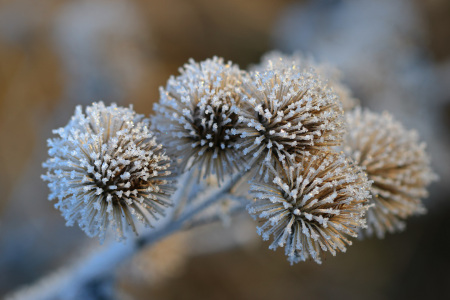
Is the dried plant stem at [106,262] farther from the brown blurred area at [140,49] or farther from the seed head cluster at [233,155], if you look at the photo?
the brown blurred area at [140,49]

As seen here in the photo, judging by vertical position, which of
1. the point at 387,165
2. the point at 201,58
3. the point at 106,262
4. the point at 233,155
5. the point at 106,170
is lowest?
the point at 387,165

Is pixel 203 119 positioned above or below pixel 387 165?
above

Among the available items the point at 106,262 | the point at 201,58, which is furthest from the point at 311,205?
the point at 201,58

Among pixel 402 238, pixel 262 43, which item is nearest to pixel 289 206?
pixel 402 238

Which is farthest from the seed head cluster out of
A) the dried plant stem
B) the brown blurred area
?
the brown blurred area

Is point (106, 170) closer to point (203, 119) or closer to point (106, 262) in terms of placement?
point (203, 119)

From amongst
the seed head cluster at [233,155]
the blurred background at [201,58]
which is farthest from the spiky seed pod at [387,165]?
the blurred background at [201,58]

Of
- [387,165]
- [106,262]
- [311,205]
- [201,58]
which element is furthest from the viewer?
[201,58]

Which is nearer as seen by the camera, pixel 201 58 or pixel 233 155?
pixel 233 155
